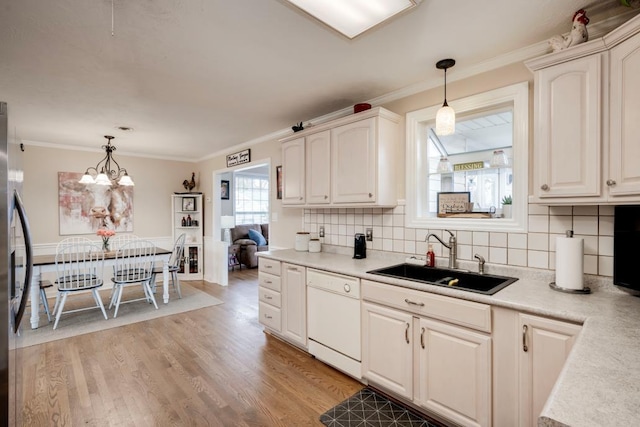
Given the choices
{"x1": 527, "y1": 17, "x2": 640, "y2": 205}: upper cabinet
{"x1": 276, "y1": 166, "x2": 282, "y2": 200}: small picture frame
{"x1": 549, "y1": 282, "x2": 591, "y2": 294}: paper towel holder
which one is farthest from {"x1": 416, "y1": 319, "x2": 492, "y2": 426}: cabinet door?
{"x1": 276, "y1": 166, "x2": 282, "y2": 200}: small picture frame

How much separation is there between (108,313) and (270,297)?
2416mm

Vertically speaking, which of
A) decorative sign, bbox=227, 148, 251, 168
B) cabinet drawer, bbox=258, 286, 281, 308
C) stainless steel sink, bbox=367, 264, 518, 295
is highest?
decorative sign, bbox=227, 148, 251, 168

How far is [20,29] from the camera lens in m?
1.79

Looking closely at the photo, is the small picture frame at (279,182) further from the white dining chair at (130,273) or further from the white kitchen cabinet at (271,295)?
the white dining chair at (130,273)

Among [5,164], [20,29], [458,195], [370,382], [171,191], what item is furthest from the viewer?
[171,191]

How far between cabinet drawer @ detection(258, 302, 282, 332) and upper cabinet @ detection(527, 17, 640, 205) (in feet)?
7.84

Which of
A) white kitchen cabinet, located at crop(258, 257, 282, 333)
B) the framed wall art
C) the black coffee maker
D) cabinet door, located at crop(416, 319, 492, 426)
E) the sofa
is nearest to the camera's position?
cabinet door, located at crop(416, 319, 492, 426)

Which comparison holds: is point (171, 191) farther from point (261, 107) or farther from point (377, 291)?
point (377, 291)

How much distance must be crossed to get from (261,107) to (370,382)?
269cm

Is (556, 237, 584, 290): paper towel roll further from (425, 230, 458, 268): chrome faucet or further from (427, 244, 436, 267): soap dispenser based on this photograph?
(427, 244, 436, 267): soap dispenser

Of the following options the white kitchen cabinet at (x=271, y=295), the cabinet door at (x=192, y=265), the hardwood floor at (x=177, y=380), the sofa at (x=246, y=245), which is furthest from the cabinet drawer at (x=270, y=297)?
the sofa at (x=246, y=245)

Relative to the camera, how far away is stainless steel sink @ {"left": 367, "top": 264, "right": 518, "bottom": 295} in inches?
78.8

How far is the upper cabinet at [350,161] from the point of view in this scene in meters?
2.59

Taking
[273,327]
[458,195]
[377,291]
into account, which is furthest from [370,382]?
[458,195]
